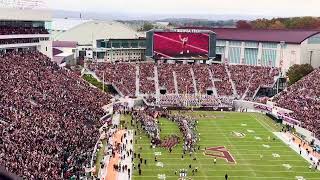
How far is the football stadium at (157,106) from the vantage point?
99.7 ft

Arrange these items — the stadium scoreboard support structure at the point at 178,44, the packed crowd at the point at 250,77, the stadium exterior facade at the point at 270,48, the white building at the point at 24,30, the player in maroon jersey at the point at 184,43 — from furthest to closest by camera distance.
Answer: the stadium exterior facade at the point at 270,48 < the player in maroon jersey at the point at 184,43 < the stadium scoreboard support structure at the point at 178,44 < the packed crowd at the point at 250,77 < the white building at the point at 24,30

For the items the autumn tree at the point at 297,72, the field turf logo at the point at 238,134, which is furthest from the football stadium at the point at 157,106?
the autumn tree at the point at 297,72

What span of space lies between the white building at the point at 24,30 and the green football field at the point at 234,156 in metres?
12.3

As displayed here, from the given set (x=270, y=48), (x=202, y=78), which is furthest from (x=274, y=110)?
(x=270, y=48)

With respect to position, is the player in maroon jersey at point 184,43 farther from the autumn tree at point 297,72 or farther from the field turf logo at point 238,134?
the field turf logo at point 238,134

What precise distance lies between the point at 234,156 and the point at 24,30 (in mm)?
25860

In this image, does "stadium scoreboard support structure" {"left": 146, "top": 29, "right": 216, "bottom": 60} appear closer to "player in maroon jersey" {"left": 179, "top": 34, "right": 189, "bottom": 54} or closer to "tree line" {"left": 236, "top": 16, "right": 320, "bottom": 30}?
"player in maroon jersey" {"left": 179, "top": 34, "right": 189, "bottom": 54}

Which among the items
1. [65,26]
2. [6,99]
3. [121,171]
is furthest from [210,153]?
[65,26]

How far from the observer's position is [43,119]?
31.9m

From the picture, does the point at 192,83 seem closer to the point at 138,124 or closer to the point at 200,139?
the point at 138,124

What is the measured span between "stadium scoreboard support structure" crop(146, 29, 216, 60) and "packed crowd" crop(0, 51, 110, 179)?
17.7 meters

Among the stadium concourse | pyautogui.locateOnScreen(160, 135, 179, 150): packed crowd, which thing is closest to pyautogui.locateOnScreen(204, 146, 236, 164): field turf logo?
pyautogui.locateOnScreen(160, 135, 179, 150): packed crowd

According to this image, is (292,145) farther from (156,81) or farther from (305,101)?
(156,81)

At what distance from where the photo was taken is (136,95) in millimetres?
58781
